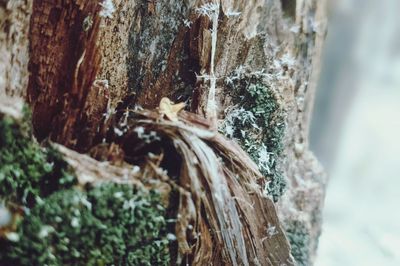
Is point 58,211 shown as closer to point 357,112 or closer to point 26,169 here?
point 26,169

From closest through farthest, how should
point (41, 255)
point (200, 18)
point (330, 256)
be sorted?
point (41, 255) < point (200, 18) < point (330, 256)

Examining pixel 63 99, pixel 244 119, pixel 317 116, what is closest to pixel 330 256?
pixel 244 119

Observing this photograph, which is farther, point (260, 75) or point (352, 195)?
point (352, 195)

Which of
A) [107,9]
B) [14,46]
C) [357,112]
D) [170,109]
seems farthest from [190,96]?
[357,112]

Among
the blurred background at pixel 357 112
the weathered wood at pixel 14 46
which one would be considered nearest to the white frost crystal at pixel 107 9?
the weathered wood at pixel 14 46

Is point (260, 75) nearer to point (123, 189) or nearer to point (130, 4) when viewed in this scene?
point (130, 4)
